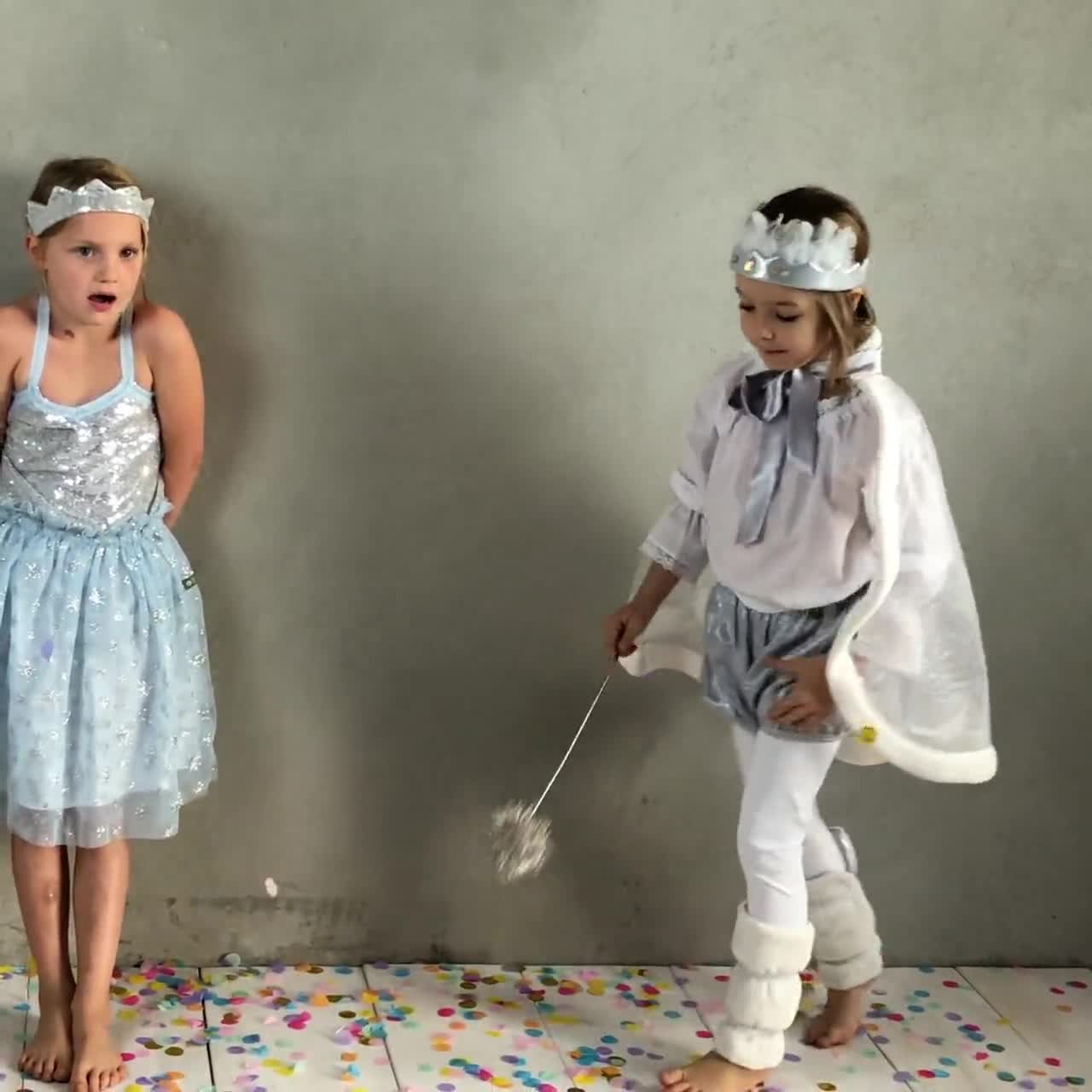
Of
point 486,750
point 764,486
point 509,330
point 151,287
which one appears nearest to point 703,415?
point 764,486

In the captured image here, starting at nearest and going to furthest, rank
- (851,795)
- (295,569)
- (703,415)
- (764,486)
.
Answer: (764,486) < (703,415) < (295,569) < (851,795)

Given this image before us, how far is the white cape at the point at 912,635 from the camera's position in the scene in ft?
5.80

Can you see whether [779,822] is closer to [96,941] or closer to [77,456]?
[96,941]

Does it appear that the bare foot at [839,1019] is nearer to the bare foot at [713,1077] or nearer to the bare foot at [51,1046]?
the bare foot at [713,1077]

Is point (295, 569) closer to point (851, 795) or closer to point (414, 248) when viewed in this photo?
point (414, 248)

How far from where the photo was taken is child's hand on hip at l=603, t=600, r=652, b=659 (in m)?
2.02

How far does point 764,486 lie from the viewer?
1.83 meters

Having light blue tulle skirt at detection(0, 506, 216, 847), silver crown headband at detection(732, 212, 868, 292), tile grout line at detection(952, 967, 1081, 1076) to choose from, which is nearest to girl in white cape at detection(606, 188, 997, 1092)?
silver crown headband at detection(732, 212, 868, 292)

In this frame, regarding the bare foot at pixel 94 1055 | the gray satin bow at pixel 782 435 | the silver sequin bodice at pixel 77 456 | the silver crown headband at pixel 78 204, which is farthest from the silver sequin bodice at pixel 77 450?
the gray satin bow at pixel 782 435

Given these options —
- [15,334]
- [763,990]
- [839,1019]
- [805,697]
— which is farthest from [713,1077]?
[15,334]

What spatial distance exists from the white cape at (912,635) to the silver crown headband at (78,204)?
0.89 meters

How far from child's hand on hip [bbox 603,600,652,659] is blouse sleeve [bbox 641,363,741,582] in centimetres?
7

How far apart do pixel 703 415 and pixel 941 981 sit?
97cm

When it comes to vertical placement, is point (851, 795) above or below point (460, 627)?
below
